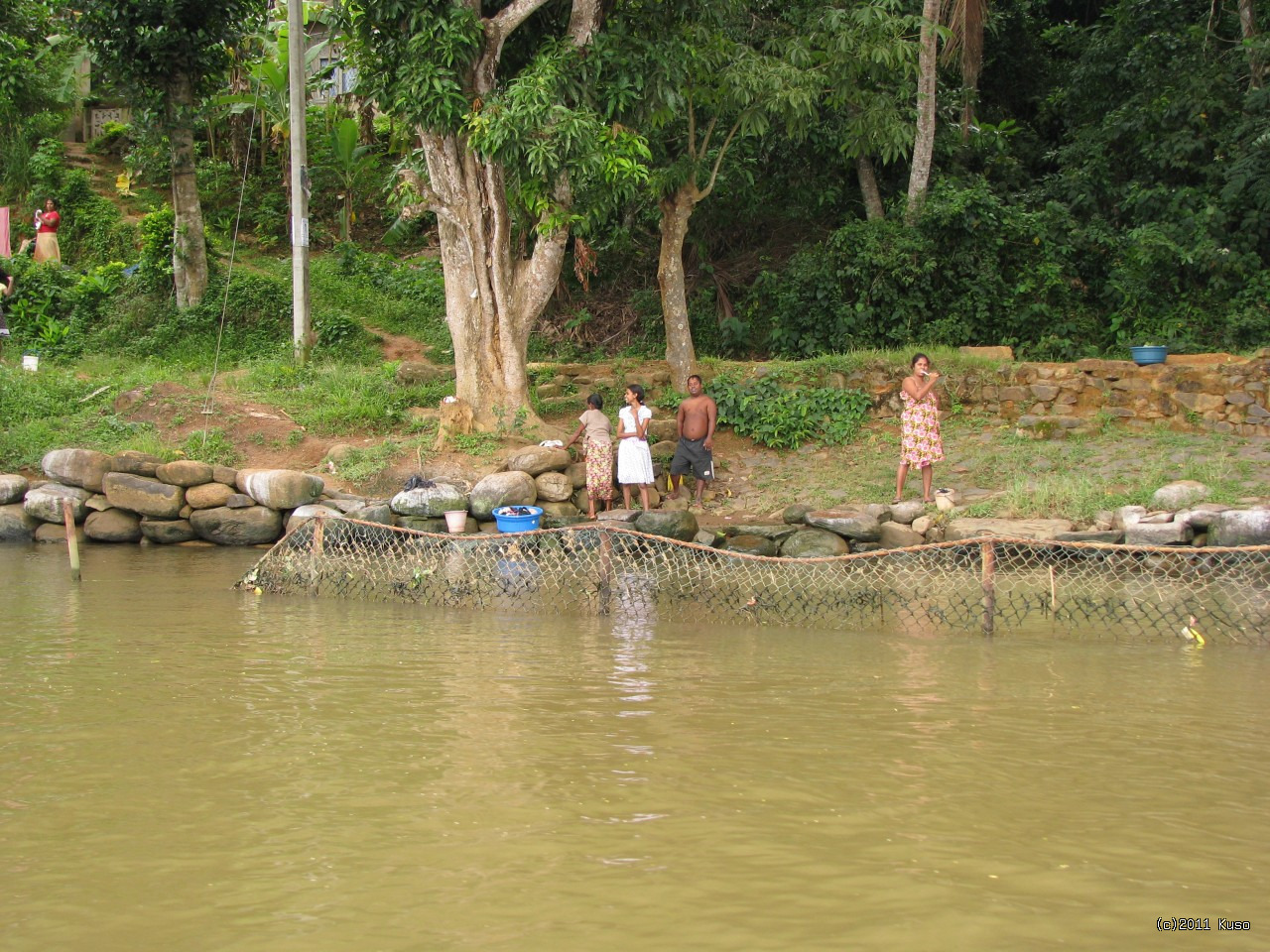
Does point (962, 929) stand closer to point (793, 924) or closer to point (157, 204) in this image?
point (793, 924)

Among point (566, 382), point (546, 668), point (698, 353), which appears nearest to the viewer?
point (546, 668)

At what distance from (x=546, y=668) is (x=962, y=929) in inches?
138

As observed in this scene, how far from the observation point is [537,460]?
1195 centimetres

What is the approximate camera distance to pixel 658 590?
863 centimetres

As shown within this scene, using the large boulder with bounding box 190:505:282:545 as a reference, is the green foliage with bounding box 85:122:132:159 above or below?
above

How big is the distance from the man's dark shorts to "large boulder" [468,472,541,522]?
5.43 feet

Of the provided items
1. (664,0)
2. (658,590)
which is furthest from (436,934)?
(664,0)

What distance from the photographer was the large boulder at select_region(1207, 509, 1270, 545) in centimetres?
958

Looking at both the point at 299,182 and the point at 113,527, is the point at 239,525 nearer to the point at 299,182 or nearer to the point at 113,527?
the point at 113,527

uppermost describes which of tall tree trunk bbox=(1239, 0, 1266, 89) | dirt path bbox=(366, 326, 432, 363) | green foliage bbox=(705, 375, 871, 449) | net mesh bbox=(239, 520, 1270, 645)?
tall tree trunk bbox=(1239, 0, 1266, 89)

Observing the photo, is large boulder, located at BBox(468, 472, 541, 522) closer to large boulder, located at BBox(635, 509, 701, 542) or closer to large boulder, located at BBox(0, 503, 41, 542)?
large boulder, located at BBox(635, 509, 701, 542)

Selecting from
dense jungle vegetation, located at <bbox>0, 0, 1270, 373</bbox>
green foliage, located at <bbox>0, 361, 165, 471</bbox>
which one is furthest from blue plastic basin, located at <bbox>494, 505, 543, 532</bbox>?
green foliage, located at <bbox>0, 361, 165, 471</bbox>

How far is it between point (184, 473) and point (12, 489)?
6.46ft

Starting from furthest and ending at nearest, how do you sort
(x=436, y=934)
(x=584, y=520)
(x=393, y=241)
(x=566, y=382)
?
(x=393, y=241)
(x=566, y=382)
(x=584, y=520)
(x=436, y=934)
